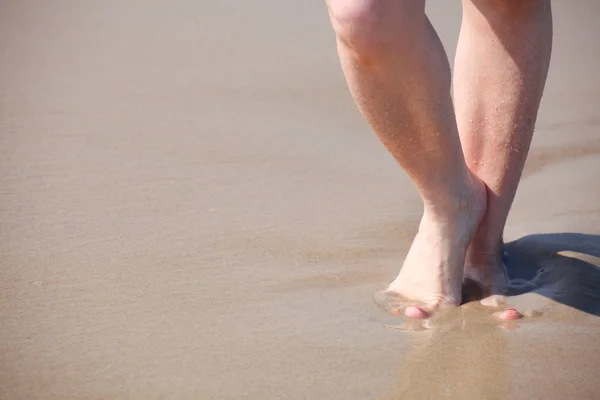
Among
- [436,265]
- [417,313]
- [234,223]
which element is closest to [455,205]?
[436,265]

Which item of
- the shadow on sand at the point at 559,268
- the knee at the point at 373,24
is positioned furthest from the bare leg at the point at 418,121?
the shadow on sand at the point at 559,268

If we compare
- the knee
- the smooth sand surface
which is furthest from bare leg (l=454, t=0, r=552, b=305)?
the knee

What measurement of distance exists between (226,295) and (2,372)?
1.46ft

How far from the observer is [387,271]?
184 centimetres

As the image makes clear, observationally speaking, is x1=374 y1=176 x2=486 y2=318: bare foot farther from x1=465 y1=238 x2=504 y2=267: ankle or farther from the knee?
the knee

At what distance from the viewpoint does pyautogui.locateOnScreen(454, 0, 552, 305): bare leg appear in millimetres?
1768

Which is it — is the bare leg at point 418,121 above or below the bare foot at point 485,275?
Answer: above

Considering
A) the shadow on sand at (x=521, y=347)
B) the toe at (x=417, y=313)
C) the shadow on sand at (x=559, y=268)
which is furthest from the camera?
the shadow on sand at (x=559, y=268)

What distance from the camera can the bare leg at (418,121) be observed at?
1.44 meters

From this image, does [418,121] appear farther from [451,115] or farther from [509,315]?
[509,315]

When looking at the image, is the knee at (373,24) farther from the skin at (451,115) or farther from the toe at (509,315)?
the toe at (509,315)

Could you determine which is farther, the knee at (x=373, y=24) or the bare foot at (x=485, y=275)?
the bare foot at (x=485, y=275)

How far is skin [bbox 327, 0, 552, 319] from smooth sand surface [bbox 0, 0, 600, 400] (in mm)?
93

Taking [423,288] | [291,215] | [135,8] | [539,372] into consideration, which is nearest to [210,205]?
A: [291,215]
